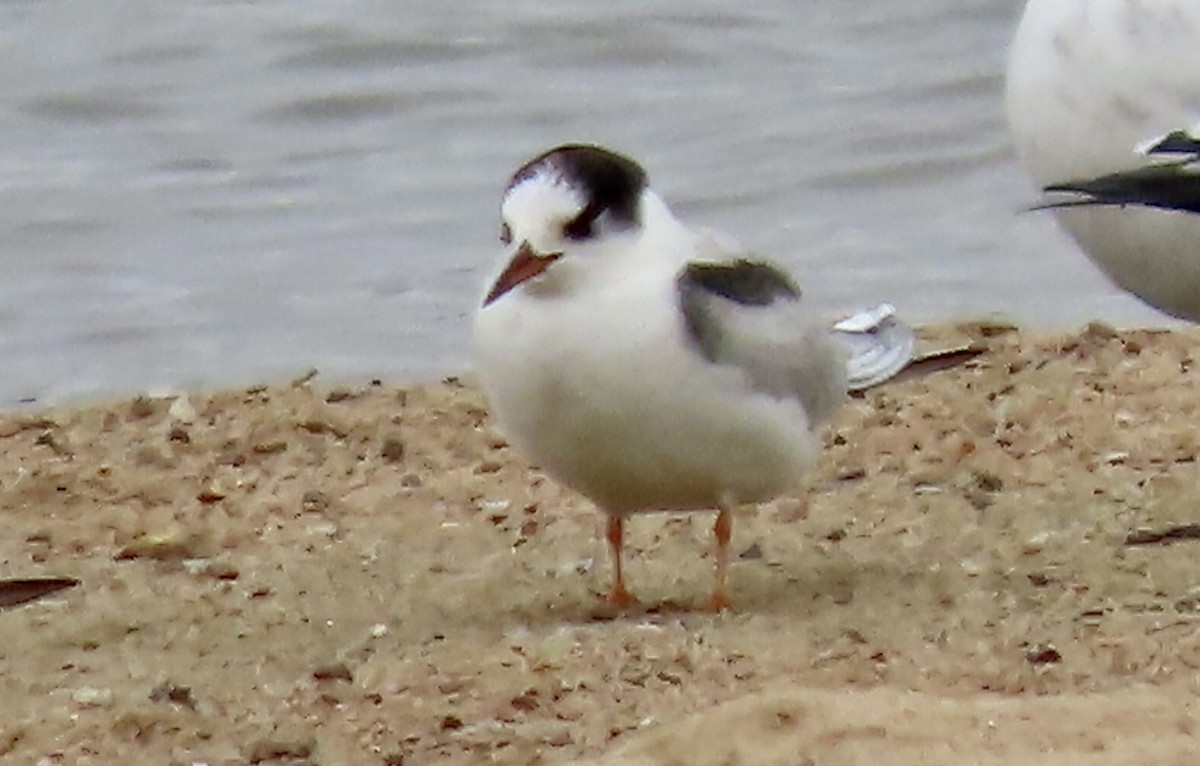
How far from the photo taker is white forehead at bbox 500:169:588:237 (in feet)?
15.0

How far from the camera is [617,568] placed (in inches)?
191

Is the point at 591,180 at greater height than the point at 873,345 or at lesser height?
greater

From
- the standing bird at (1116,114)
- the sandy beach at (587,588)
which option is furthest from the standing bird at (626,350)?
the standing bird at (1116,114)

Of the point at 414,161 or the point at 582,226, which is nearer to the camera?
the point at 582,226

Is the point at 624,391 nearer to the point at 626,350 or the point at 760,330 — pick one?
the point at 626,350

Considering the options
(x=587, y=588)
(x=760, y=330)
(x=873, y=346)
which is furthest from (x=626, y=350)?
(x=873, y=346)

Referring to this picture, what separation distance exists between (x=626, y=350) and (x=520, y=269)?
0.22 m

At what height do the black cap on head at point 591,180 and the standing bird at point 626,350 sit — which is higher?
the black cap on head at point 591,180

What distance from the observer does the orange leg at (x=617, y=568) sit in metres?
4.81

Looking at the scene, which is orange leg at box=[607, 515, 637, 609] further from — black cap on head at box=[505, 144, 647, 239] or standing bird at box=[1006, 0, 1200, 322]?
standing bird at box=[1006, 0, 1200, 322]

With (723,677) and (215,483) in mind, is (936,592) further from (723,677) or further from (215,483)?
(215,483)

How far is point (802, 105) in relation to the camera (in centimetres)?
1109

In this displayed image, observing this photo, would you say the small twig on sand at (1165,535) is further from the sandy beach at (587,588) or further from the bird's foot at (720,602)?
the bird's foot at (720,602)

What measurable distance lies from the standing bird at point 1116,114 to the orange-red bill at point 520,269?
132cm
